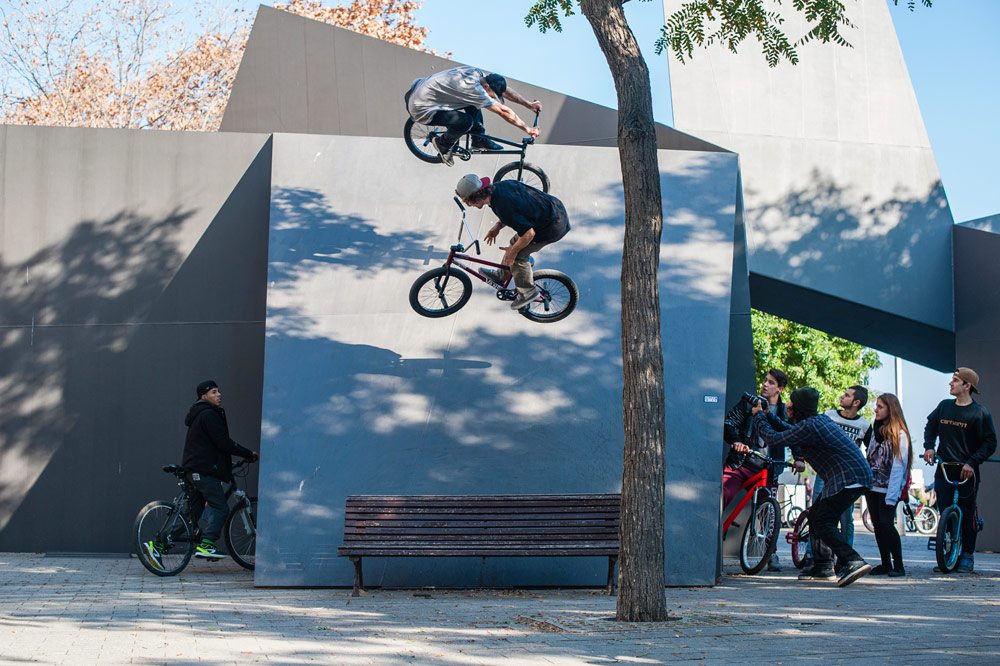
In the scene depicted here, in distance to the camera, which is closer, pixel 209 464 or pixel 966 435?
pixel 966 435

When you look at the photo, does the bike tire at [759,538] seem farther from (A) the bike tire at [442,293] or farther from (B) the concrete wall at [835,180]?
(B) the concrete wall at [835,180]

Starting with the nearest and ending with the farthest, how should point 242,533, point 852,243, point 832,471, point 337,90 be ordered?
point 832,471
point 242,533
point 337,90
point 852,243

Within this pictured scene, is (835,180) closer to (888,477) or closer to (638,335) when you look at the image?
(888,477)

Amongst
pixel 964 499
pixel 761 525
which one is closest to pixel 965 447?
pixel 964 499

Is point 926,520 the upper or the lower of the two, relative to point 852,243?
lower

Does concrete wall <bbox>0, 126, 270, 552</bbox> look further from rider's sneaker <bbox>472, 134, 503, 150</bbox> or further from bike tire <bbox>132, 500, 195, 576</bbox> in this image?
rider's sneaker <bbox>472, 134, 503, 150</bbox>

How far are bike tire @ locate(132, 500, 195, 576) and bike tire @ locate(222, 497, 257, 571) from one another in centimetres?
46

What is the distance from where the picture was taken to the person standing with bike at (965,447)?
9539 mm

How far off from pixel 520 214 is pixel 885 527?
13.9 ft

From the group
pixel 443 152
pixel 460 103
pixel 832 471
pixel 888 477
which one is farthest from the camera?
pixel 443 152

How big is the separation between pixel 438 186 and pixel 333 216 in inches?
40.5

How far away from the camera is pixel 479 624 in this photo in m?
6.74

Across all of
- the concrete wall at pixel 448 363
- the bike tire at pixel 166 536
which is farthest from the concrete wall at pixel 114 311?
the concrete wall at pixel 448 363

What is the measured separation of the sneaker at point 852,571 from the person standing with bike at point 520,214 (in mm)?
3448
